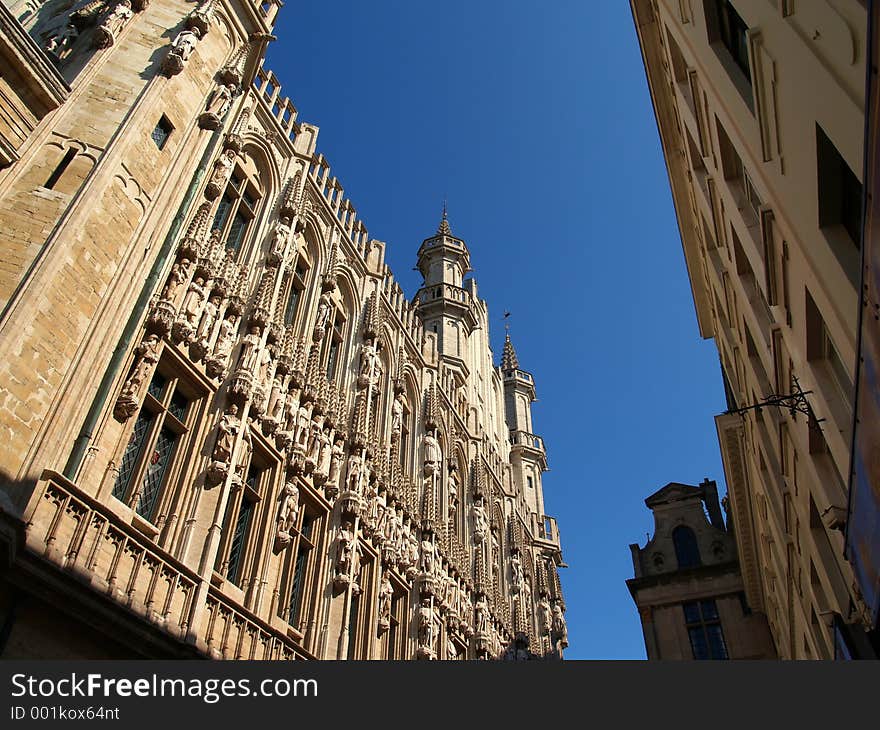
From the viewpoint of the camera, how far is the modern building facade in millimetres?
33594

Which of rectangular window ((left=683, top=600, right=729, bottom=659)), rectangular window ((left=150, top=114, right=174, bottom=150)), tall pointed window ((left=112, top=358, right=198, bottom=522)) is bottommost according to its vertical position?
tall pointed window ((left=112, top=358, right=198, bottom=522))

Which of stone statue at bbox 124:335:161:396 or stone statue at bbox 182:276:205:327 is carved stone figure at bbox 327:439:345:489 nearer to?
stone statue at bbox 182:276:205:327

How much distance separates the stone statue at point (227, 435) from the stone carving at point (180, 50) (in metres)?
8.21

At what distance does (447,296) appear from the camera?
4541 cm

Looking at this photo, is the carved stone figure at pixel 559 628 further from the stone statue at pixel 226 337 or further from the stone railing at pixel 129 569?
the stone statue at pixel 226 337

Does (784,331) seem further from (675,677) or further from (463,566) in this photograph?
(463,566)

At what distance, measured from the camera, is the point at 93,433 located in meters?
12.1

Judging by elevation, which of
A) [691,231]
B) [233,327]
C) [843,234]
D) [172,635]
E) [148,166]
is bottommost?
[172,635]

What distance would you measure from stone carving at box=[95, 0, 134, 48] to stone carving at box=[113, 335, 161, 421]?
24.5 feet

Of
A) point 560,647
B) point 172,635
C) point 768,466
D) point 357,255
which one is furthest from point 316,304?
point 560,647

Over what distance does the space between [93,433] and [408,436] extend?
56.6 feet

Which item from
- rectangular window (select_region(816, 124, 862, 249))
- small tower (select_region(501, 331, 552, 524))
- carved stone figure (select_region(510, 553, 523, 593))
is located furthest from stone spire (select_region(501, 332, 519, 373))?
rectangular window (select_region(816, 124, 862, 249))

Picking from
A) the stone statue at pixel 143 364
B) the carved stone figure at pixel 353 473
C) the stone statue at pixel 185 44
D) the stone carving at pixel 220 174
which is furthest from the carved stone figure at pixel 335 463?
the stone statue at pixel 185 44

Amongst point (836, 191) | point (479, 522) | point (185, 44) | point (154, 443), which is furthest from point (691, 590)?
point (185, 44)
